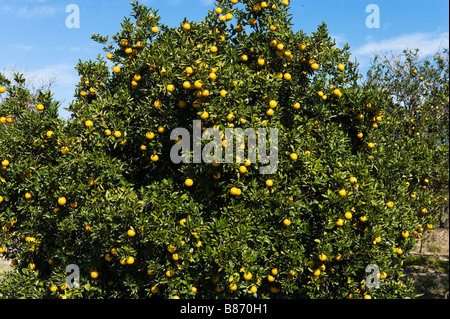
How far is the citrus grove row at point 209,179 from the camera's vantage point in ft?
14.0

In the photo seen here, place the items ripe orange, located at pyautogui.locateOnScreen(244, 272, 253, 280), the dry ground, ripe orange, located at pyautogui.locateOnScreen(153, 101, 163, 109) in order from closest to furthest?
1. ripe orange, located at pyautogui.locateOnScreen(244, 272, 253, 280)
2. ripe orange, located at pyautogui.locateOnScreen(153, 101, 163, 109)
3. the dry ground

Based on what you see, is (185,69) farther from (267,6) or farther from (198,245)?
(198,245)

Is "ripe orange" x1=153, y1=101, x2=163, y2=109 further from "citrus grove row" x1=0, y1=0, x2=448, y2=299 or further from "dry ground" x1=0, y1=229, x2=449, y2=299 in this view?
"dry ground" x1=0, y1=229, x2=449, y2=299
